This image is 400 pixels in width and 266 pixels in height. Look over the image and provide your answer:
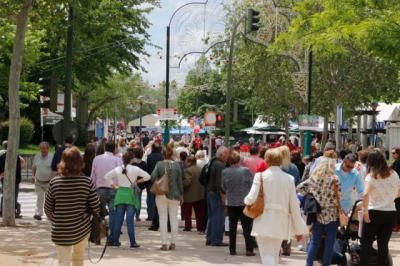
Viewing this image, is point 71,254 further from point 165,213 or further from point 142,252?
point 165,213

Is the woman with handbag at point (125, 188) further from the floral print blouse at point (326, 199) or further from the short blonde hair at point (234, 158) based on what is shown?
the floral print blouse at point (326, 199)

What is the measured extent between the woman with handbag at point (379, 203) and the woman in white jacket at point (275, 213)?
1657 millimetres

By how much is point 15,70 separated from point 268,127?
42.9 metres

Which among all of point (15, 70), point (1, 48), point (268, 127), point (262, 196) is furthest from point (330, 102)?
point (262, 196)

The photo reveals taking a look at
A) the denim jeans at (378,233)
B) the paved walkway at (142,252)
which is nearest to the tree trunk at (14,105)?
the paved walkway at (142,252)

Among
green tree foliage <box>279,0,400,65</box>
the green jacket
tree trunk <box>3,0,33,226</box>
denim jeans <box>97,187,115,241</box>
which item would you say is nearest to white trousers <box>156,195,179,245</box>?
the green jacket

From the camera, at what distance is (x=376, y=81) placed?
38.6m

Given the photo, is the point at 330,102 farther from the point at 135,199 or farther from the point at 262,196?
the point at 262,196

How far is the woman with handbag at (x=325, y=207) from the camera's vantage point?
10.5 meters

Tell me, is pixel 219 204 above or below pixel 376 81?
below

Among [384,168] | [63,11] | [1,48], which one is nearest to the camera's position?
[384,168]

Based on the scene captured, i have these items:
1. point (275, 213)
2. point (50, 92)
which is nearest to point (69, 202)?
point (275, 213)

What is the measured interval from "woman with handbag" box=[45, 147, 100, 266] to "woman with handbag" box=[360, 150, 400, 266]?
148 inches

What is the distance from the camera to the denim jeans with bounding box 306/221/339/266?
34.8 feet
